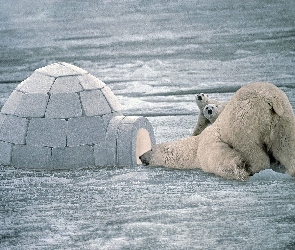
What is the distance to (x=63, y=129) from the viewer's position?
3.37 meters

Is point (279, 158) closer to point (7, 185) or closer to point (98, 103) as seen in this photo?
point (98, 103)

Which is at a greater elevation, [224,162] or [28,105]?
[28,105]

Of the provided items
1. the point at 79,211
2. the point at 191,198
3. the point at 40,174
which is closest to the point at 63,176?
the point at 40,174

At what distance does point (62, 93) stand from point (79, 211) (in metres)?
0.80

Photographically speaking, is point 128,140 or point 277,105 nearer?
point 277,105

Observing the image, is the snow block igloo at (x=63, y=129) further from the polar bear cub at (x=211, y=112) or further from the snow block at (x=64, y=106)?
the polar bear cub at (x=211, y=112)

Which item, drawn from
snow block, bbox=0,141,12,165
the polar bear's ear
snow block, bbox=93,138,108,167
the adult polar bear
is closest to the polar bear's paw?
the adult polar bear

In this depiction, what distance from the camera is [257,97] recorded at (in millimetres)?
3115

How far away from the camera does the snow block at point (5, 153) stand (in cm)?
346

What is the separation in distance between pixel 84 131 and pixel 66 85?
0.31 metres

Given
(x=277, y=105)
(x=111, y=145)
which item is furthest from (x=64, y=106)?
(x=277, y=105)

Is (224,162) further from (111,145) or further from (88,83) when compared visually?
(88,83)

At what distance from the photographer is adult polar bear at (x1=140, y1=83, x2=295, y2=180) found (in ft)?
10.2

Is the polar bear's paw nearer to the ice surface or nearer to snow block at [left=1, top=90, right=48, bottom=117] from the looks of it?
the ice surface
